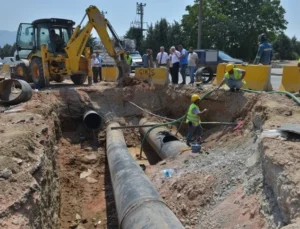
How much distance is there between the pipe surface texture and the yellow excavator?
2269 mm

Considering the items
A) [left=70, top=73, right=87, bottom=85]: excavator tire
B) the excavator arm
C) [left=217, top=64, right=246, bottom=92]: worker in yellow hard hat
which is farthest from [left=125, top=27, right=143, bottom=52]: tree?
[left=217, top=64, right=246, bottom=92]: worker in yellow hard hat

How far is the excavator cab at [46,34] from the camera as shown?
1398 centimetres

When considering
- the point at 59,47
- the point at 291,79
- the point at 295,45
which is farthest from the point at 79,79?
the point at 295,45

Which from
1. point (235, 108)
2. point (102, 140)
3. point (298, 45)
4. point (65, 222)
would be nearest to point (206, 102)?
point (235, 108)

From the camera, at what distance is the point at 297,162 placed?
183 inches

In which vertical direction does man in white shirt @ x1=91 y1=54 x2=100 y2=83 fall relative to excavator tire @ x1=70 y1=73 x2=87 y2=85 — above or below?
above

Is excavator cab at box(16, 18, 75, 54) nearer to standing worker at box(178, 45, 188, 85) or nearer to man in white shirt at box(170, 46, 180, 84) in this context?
Answer: man in white shirt at box(170, 46, 180, 84)

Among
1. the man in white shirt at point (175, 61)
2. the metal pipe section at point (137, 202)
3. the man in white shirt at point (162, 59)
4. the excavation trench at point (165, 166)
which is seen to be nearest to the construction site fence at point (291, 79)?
the excavation trench at point (165, 166)

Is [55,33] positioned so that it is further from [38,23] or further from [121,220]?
[121,220]

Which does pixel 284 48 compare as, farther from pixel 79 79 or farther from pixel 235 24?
pixel 79 79

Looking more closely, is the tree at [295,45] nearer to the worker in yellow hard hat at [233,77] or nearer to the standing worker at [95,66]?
the standing worker at [95,66]

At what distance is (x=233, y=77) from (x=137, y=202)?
6110 mm

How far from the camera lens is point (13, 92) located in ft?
41.0

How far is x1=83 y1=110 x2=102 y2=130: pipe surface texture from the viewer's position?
1223 centimetres
